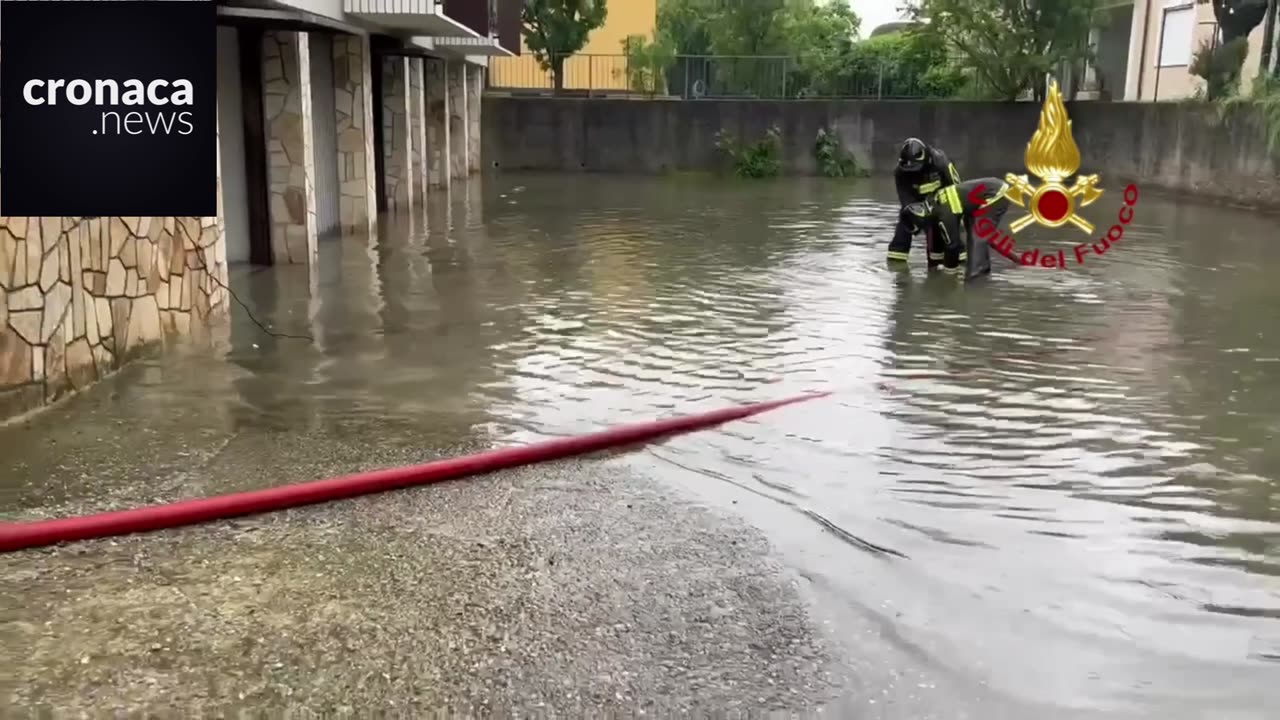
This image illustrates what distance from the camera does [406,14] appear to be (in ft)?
47.2

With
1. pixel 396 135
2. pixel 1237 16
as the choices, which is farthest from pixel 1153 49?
pixel 396 135

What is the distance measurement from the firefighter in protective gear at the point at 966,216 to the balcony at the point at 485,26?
783 cm

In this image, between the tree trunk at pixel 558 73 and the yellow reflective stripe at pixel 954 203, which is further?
the tree trunk at pixel 558 73

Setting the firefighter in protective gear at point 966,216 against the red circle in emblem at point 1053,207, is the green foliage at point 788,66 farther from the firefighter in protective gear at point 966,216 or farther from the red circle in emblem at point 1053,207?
the firefighter in protective gear at point 966,216

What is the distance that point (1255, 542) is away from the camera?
521 centimetres

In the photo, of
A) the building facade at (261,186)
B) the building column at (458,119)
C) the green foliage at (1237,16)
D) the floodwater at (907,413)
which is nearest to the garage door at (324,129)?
the building facade at (261,186)

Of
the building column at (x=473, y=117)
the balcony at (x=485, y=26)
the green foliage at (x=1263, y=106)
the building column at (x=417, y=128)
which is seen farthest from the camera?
the building column at (x=473, y=117)

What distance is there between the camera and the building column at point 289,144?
40.3ft

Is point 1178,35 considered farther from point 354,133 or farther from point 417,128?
point 354,133

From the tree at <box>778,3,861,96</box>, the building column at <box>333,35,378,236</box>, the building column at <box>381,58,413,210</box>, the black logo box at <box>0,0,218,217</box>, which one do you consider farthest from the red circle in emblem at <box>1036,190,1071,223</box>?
the tree at <box>778,3,861,96</box>

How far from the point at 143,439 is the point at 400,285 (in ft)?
18.5

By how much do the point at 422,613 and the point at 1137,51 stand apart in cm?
3153

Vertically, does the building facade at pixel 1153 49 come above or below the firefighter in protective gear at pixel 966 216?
above

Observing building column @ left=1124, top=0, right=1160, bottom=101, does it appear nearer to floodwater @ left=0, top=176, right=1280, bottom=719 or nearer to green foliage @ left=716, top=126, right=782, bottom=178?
green foliage @ left=716, top=126, right=782, bottom=178
